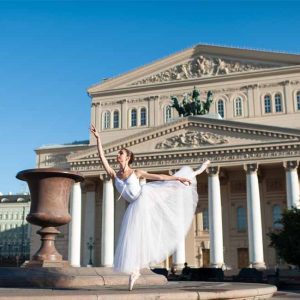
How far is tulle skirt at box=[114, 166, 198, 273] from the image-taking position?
7648mm

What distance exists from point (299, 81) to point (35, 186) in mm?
39324

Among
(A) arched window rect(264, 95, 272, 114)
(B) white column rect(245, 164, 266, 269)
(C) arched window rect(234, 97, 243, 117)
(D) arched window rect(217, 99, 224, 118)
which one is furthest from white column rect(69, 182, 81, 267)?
(A) arched window rect(264, 95, 272, 114)

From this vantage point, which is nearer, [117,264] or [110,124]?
[117,264]

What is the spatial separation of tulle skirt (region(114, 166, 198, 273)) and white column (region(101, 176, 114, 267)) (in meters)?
35.4

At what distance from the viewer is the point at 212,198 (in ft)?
135

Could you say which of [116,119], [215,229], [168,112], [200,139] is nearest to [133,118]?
[116,119]

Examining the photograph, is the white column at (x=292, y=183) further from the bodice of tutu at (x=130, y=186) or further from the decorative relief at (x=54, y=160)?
the bodice of tutu at (x=130, y=186)

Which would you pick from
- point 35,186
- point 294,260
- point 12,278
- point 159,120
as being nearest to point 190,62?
point 159,120

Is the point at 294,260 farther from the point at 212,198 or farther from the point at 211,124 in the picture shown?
the point at 211,124

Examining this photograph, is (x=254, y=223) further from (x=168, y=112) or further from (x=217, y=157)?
(x=168, y=112)

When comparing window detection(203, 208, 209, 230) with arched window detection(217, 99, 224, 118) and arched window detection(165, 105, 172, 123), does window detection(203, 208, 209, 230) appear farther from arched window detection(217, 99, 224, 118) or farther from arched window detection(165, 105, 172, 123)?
arched window detection(165, 105, 172, 123)

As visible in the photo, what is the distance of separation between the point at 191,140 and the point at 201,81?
1021cm

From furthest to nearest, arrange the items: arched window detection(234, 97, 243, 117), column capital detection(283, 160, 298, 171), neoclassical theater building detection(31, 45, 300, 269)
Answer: arched window detection(234, 97, 243, 117)
neoclassical theater building detection(31, 45, 300, 269)
column capital detection(283, 160, 298, 171)

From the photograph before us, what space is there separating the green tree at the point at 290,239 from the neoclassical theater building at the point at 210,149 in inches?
238
